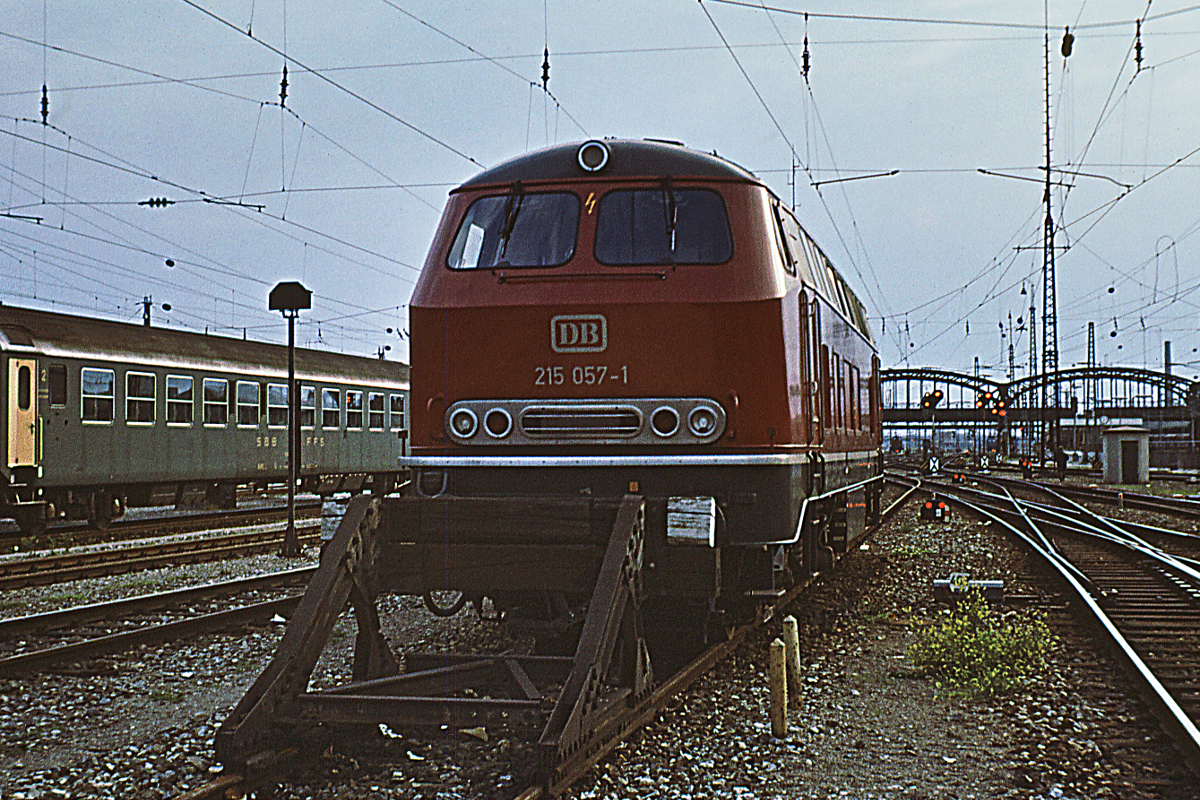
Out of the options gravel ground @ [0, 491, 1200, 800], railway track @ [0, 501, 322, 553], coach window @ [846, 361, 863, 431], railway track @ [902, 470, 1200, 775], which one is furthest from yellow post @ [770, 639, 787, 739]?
railway track @ [0, 501, 322, 553]

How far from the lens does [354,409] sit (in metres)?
25.8

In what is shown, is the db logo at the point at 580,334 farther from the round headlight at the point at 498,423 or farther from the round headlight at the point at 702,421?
the round headlight at the point at 702,421

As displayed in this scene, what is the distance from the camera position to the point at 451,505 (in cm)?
641

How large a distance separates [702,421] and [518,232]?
5.89 feet

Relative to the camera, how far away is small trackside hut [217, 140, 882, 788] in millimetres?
6262

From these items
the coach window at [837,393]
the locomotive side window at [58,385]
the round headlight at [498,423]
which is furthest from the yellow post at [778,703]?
the locomotive side window at [58,385]

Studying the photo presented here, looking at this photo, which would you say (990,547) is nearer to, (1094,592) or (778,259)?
(1094,592)

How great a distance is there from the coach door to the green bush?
13.5 m

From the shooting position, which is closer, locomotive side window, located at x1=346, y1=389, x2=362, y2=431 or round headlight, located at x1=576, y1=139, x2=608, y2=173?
round headlight, located at x1=576, y1=139, x2=608, y2=173

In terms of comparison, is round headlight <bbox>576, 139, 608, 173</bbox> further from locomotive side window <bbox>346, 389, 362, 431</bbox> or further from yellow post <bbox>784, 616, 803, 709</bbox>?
locomotive side window <bbox>346, 389, 362, 431</bbox>

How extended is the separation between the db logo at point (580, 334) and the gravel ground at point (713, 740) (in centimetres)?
223

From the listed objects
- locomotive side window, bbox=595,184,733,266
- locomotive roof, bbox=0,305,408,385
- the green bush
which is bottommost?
the green bush

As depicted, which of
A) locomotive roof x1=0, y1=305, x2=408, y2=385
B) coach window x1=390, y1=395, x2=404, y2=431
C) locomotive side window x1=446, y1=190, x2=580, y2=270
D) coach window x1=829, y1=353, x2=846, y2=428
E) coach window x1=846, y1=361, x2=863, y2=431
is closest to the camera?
locomotive side window x1=446, y1=190, x2=580, y2=270

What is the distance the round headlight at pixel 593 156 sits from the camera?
7.57 meters
